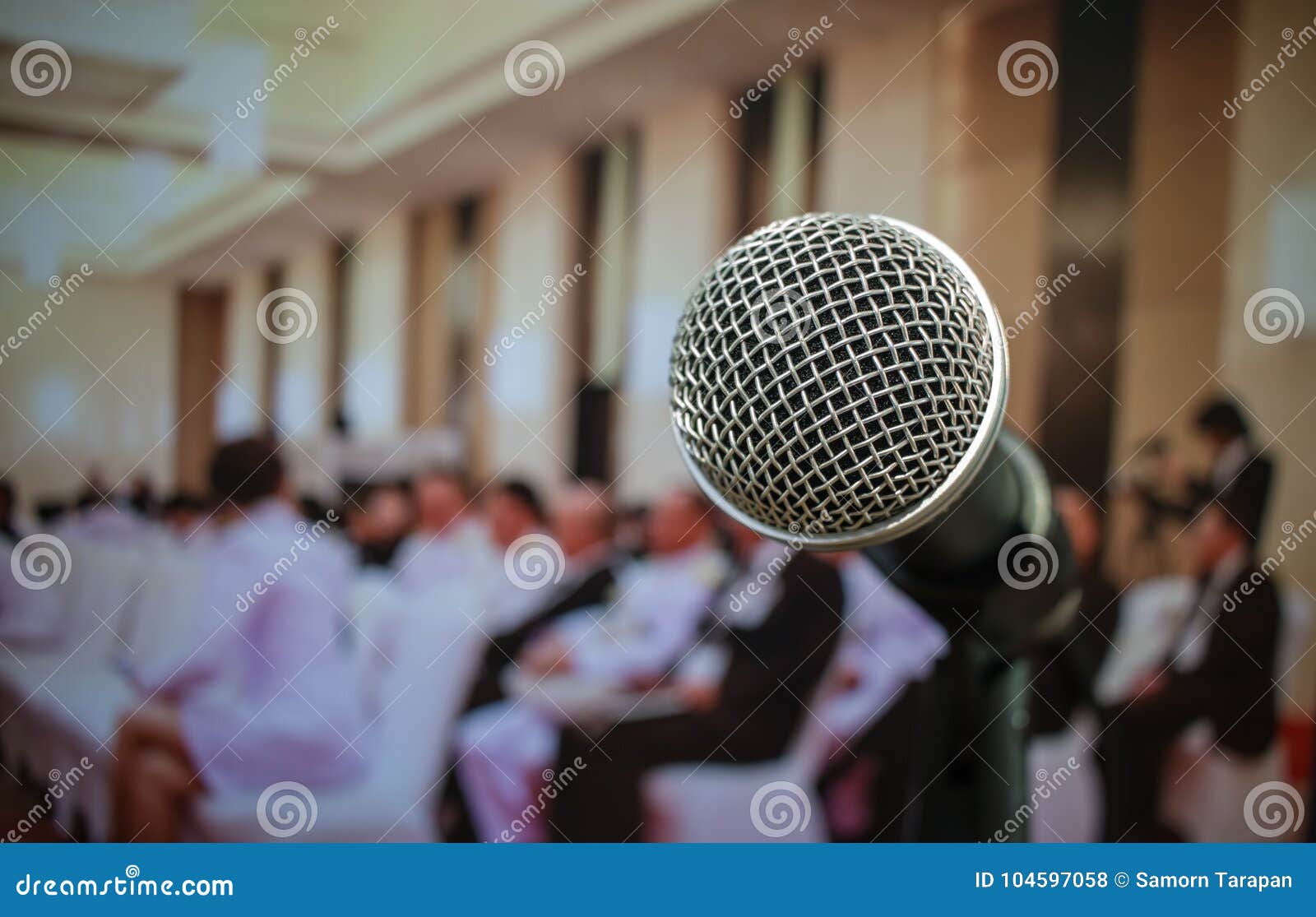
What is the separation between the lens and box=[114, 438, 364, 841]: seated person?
208cm

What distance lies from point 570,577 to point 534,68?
1099mm

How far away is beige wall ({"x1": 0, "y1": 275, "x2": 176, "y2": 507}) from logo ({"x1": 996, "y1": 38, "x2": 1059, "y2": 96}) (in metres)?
1.86

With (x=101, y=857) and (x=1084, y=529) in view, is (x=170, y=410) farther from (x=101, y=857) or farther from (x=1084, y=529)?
(x=1084, y=529)

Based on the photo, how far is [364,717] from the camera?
212 cm

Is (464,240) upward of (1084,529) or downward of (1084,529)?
upward

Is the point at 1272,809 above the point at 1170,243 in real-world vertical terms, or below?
below

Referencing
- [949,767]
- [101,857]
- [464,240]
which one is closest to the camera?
[949,767]

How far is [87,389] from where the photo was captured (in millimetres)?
2123

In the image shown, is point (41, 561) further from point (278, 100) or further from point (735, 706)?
point (735, 706)

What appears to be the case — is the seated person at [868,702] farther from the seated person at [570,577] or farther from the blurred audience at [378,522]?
the blurred audience at [378,522]

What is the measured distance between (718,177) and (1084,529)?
109 centimetres

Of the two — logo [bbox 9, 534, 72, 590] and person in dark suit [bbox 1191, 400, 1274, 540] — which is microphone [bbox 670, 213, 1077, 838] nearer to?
person in dark suit [bbox 1191, 400, 1274, 540]

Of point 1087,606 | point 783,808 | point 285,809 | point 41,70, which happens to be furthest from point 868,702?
point 41,70

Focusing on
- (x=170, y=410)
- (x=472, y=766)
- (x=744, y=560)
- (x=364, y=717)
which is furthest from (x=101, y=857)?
(x=744, y=560)
